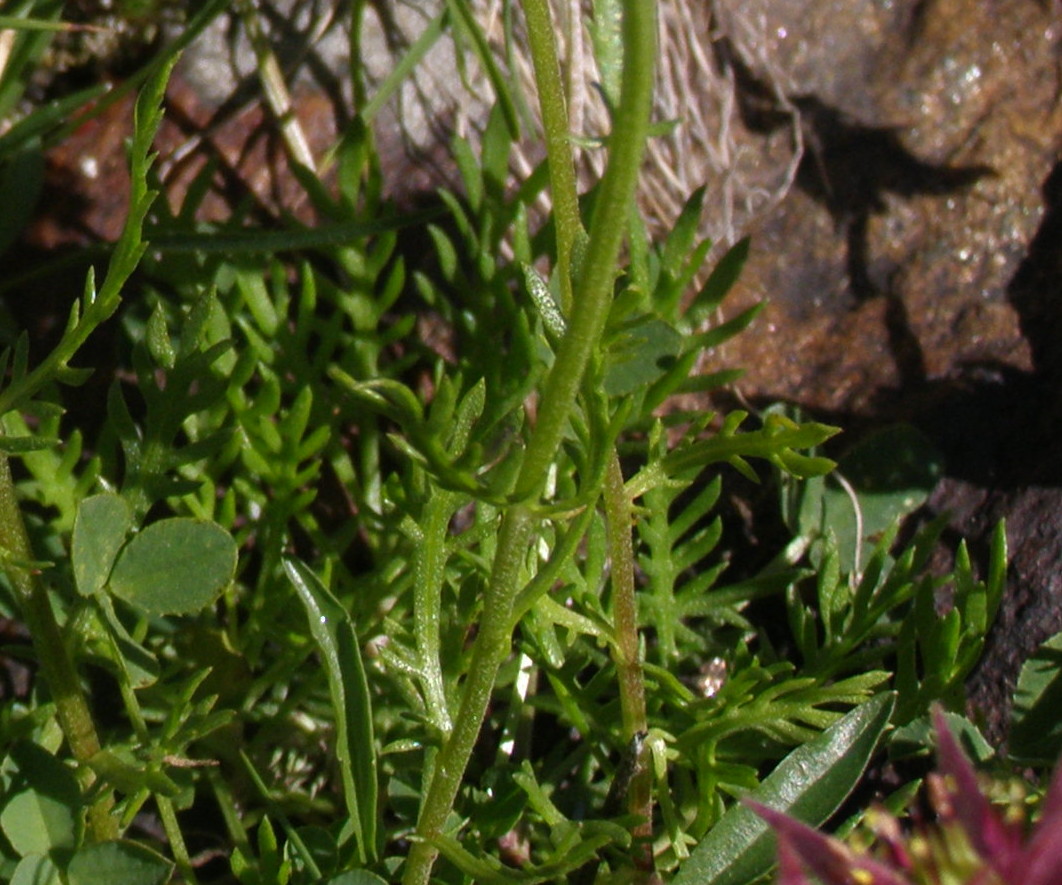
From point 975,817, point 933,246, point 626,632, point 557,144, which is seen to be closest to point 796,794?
point 626,632

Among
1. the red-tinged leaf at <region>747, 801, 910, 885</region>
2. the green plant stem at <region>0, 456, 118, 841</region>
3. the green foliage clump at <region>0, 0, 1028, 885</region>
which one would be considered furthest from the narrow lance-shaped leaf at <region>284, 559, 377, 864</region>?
the red-tinged leaf at <region>747, 801, 910, 885</region>

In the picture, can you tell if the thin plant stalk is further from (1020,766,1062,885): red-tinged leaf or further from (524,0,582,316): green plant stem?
Answer: (1020,766,1062,885): red-tinged leaf

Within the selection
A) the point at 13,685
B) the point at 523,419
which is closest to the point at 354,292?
the point at 523,419

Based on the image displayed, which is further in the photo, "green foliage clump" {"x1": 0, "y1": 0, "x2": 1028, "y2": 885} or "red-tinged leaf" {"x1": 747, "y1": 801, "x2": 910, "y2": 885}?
"green foliage clump" {"x1": 0, "y1": 0, "x2": 1028, "y2": 885}

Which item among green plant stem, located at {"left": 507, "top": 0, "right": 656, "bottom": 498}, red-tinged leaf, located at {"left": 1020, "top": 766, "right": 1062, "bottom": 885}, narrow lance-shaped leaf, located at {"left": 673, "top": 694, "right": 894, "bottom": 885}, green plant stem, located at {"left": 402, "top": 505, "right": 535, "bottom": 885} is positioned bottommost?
Answer: narrow lance-shaped leaf, located at {"left": 673, "top": 694, "right": 894, "bottom": 885}

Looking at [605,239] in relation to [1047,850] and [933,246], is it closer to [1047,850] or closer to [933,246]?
[1047,850]

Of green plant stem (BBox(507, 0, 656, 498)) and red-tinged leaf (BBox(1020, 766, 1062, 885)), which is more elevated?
green plant stem (BBox(507, 0, 656, 498))

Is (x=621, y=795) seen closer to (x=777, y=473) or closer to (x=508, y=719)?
(x=508, y=719)
